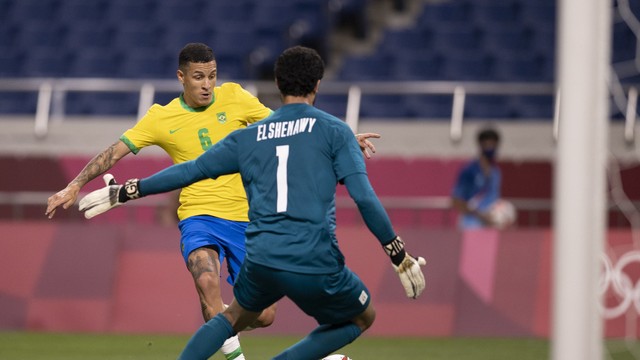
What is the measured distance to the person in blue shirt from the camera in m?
13.8

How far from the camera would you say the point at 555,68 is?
56.0 feet

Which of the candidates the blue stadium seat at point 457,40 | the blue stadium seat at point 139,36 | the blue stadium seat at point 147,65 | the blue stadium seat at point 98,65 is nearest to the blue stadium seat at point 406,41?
the blue stadium seat at point 457,40

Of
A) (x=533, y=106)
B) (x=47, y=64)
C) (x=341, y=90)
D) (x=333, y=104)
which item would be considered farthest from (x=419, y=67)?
(x=47, y=64)

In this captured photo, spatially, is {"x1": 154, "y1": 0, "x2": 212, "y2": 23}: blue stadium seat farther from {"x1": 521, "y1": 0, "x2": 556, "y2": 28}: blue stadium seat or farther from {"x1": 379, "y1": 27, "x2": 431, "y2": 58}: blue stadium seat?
{"x1": 521, "y1": 0, "x2": 556, "y2": 28}: blue stadium seat

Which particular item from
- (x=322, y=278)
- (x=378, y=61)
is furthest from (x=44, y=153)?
(x=322, y=278)

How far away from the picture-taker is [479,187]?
13.9 metres

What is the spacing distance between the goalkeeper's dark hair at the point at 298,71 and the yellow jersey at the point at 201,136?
7.14ft

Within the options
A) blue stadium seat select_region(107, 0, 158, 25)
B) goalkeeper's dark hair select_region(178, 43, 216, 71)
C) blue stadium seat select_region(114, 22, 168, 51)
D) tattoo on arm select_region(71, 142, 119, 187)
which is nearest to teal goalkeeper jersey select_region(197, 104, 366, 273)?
tattoo on arm select_region(71, 142, 119, 187)

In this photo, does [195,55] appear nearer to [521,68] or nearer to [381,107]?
[381,107]

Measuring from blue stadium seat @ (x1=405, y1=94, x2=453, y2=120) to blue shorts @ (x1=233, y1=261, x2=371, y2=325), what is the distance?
396 inches

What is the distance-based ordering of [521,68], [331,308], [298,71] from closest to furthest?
[298,71] < [331,308] < [521,68]

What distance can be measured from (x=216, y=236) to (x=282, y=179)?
222 centimetres

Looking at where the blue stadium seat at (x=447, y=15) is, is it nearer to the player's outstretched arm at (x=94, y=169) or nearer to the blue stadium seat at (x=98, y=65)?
the blue stadium seat at (x=98, y=65)

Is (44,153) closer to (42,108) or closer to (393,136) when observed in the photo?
(42,108)
